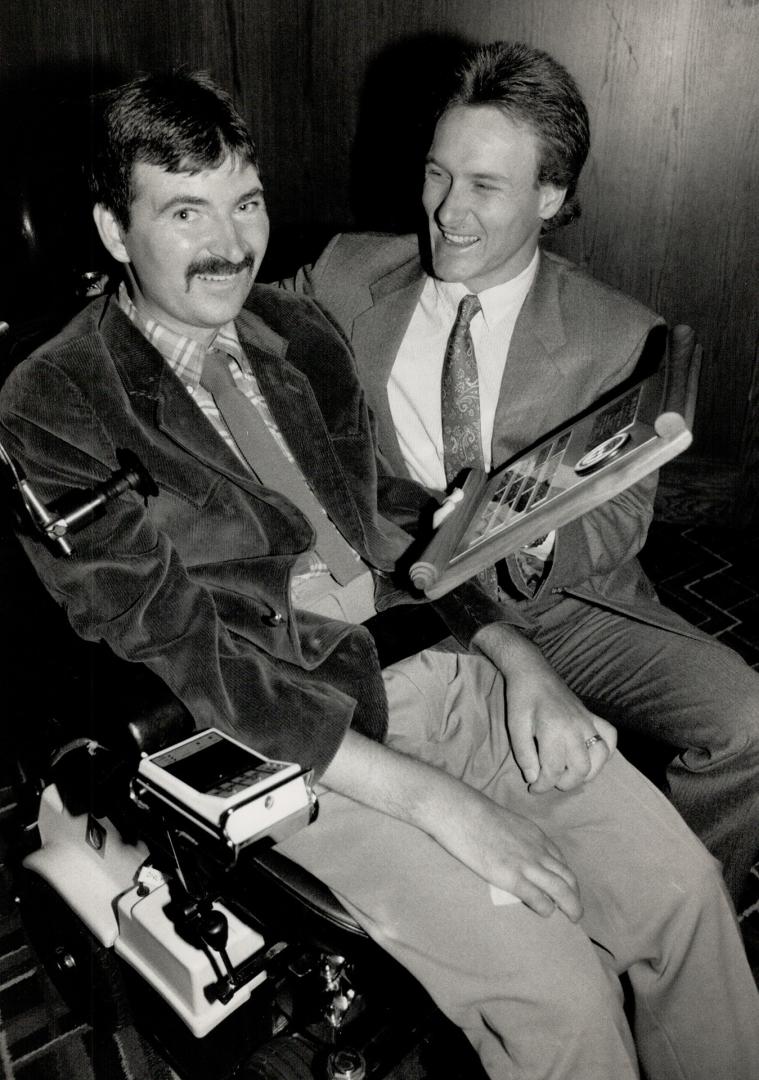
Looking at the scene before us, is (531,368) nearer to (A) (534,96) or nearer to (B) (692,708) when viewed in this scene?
(A) (534,96)

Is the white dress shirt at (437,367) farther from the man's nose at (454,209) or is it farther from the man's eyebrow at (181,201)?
the man's eyebrow at (181,201)

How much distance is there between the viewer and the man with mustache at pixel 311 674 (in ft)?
4.41

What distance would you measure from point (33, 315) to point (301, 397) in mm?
580

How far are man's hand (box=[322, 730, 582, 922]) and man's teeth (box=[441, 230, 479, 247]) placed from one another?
47.9 inches

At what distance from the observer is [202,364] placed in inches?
66.8

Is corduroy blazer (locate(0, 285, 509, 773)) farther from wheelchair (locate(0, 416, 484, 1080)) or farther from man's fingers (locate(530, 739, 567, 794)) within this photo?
man's fingers (locate(530, 739, 567, 794))

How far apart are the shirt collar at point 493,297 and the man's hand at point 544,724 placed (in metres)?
0.85

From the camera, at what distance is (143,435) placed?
1.53m

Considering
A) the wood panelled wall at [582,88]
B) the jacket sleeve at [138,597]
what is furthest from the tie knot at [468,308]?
the wood panelled wall at [582,88]

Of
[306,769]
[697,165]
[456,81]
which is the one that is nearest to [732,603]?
[697,165]

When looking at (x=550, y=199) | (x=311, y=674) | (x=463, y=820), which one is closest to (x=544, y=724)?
(x=463, y=820)

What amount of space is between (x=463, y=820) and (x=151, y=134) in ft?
4.18

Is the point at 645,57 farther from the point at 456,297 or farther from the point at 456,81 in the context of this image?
the point at 456,297

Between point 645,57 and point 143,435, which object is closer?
point 143,435
